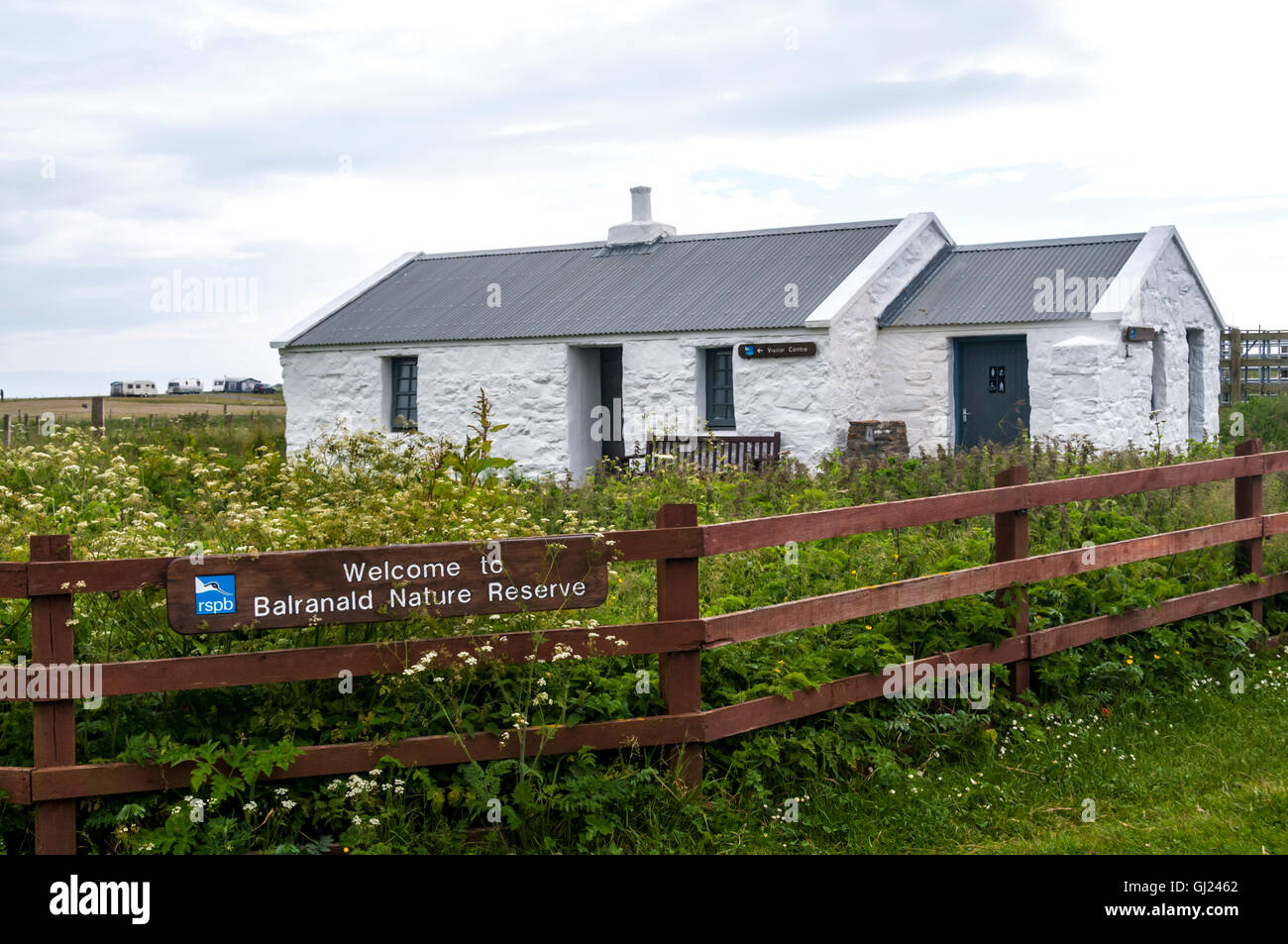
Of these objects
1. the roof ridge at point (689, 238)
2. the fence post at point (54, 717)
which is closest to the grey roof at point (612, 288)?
the roof ridge at point (689, 238)

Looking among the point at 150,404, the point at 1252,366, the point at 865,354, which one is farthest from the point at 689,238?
the point at 150,404

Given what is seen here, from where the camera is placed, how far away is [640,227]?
71.1 feet

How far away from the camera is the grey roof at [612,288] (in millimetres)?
18141

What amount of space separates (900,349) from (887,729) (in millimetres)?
12950

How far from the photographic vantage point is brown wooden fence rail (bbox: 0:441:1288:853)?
445 centimetres

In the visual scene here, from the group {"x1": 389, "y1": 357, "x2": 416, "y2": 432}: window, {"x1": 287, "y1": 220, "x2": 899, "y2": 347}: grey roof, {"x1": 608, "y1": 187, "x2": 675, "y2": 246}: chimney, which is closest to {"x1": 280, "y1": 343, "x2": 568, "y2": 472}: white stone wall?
{"x1": 389, "y1": 357, "x2": 416, "y2": 432}: window

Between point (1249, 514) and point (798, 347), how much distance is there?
901 centimetres

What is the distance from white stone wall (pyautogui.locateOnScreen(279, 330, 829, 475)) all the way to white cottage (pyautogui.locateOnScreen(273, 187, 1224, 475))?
3 centimetres

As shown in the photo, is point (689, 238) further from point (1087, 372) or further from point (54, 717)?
point (54, 717)

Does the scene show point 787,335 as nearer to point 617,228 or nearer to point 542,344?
point 542,344

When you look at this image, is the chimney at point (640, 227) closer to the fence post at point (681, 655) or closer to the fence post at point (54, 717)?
the fence post at point (681, 655)

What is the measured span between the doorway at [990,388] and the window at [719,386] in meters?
3.41

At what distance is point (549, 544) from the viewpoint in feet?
16.4
